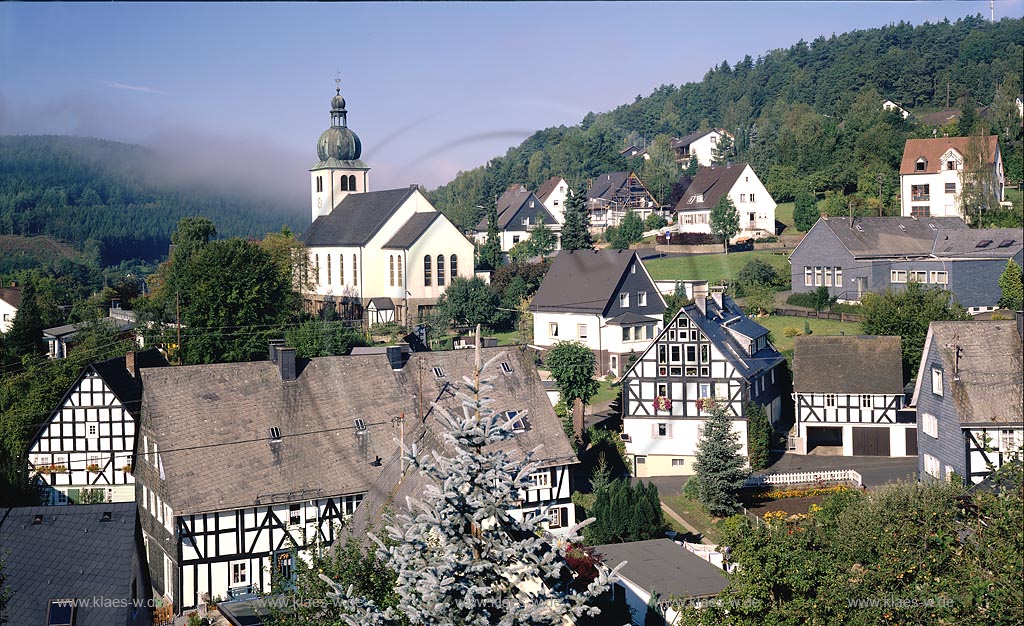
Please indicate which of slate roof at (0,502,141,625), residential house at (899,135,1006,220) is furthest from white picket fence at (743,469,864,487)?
slate roof at (0,502,141,625)

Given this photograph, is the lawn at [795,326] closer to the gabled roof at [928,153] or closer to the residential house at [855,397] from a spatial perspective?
the residential house at [855,397]

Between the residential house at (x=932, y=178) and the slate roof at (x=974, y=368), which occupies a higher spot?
the residential house at (x=932, y=178)

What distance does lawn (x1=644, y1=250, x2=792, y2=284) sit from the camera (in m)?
54.1

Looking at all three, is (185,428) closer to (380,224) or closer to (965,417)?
(965,417)

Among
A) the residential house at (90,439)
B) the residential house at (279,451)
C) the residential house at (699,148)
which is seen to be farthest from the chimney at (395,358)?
the residential house at (699,148)

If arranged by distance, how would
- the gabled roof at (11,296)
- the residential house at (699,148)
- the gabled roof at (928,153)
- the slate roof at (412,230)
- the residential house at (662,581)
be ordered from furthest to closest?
1. the residential house at (699,148)
2. the gabled roof at (11,296)
3. the slate roof at (412,230)
4. the gabled roof at (928,153)
5. the residential house at (662,581)

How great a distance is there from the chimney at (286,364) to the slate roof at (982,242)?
1826 centimetres

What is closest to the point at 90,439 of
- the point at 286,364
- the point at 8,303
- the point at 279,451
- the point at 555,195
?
the point at 286,364

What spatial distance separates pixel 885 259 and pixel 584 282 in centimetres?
1309

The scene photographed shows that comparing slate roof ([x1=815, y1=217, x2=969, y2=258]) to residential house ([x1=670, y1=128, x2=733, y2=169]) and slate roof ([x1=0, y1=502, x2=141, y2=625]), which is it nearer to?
slate roof ([x1=0, y1=502, x2=141, y2=625])

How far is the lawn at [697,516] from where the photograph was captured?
30.6 m

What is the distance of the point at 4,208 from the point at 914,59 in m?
64.6

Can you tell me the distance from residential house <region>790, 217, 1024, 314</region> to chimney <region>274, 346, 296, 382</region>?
720 inches

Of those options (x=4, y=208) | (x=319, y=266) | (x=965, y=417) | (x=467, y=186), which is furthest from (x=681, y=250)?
(x=4, y=208)
